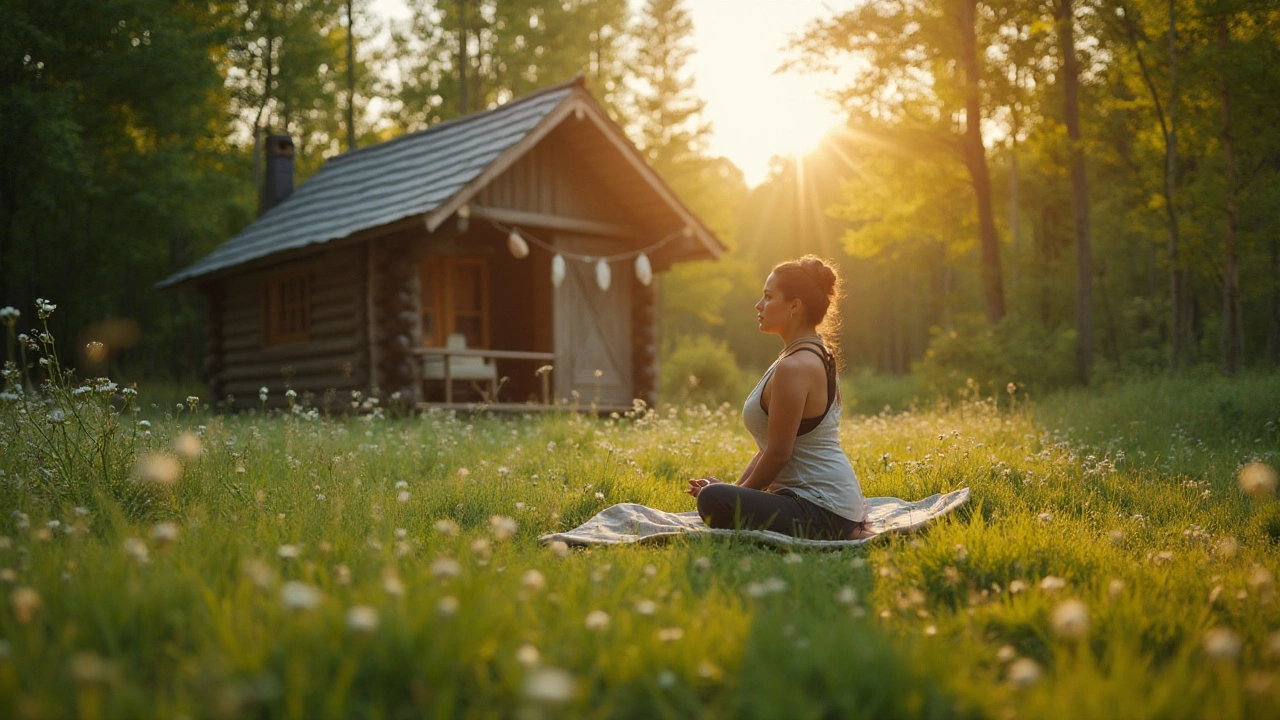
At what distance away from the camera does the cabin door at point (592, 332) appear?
50.8ft

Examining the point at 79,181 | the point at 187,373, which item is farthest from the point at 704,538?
the point at 187,373

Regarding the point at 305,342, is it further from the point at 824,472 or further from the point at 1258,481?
the point at 1258,481

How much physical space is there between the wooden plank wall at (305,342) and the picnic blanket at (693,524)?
7986 mm

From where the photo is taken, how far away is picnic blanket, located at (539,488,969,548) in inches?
196

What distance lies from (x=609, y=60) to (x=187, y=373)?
16926mm

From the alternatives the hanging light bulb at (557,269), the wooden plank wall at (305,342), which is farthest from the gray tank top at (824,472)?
the hanging light bulb at (557,269)

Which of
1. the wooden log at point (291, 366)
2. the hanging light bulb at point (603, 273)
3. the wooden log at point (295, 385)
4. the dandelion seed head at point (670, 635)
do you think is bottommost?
the dandelion seed head at point (670, 635)

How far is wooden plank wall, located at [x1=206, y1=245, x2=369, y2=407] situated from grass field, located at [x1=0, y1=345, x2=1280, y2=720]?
721cm

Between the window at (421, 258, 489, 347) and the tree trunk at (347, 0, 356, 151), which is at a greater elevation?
the tree trunk at (347, 0, 356, 151)

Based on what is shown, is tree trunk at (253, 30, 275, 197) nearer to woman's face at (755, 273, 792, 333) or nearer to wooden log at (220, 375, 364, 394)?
wooden log at (220, 375, 364, 394)

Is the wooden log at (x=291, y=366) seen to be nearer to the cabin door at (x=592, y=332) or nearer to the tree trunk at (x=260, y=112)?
the cabin door at (x=592, y=332)

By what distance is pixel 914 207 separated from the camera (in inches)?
778

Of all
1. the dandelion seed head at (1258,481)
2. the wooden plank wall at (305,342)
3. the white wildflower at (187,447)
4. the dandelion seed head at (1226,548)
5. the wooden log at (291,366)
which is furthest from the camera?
the wooden log at (291,366)

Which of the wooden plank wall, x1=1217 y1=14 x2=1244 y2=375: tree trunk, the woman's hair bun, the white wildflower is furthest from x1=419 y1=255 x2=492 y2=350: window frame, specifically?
x1=1217 y1=14 x2=1244 y2=375: tree trunk
